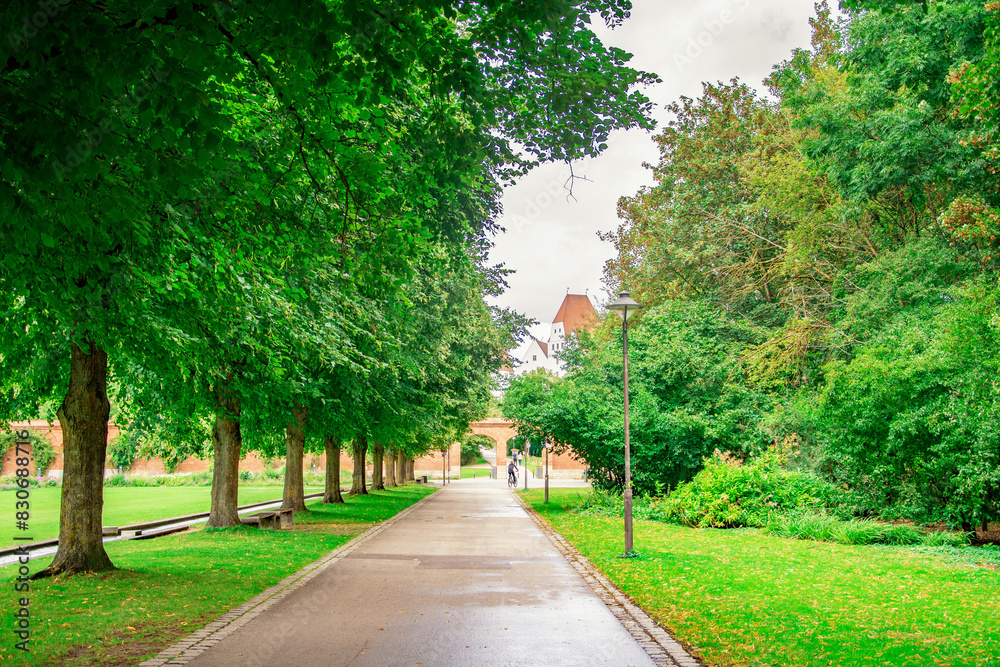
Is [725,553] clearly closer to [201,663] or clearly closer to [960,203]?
[960,203]

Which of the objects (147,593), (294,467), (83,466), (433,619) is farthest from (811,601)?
(294,467)

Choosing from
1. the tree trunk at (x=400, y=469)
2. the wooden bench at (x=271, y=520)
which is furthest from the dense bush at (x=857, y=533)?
the tree trunk at (x=400, y=469)

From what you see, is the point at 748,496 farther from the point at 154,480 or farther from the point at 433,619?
the point at 154,480

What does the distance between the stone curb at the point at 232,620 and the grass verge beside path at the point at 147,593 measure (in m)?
0.12

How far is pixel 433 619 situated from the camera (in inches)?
316

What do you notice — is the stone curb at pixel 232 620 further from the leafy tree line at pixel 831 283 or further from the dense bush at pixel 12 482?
the dense bush at pixel 12 482

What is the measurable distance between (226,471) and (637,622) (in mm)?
12325

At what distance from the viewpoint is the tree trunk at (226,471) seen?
57.5 ft

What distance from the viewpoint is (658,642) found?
705 centimetres

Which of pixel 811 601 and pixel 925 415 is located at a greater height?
pixel 925 415

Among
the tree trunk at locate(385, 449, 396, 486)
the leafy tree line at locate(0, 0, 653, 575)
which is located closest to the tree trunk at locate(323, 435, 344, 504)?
the leafy tree line at locate(0, 0, 653, 575)

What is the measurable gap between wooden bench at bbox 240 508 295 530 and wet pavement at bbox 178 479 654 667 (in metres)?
4.96

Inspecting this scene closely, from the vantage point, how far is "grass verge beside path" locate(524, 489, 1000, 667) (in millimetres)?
6520

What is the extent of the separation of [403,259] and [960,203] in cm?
1237
